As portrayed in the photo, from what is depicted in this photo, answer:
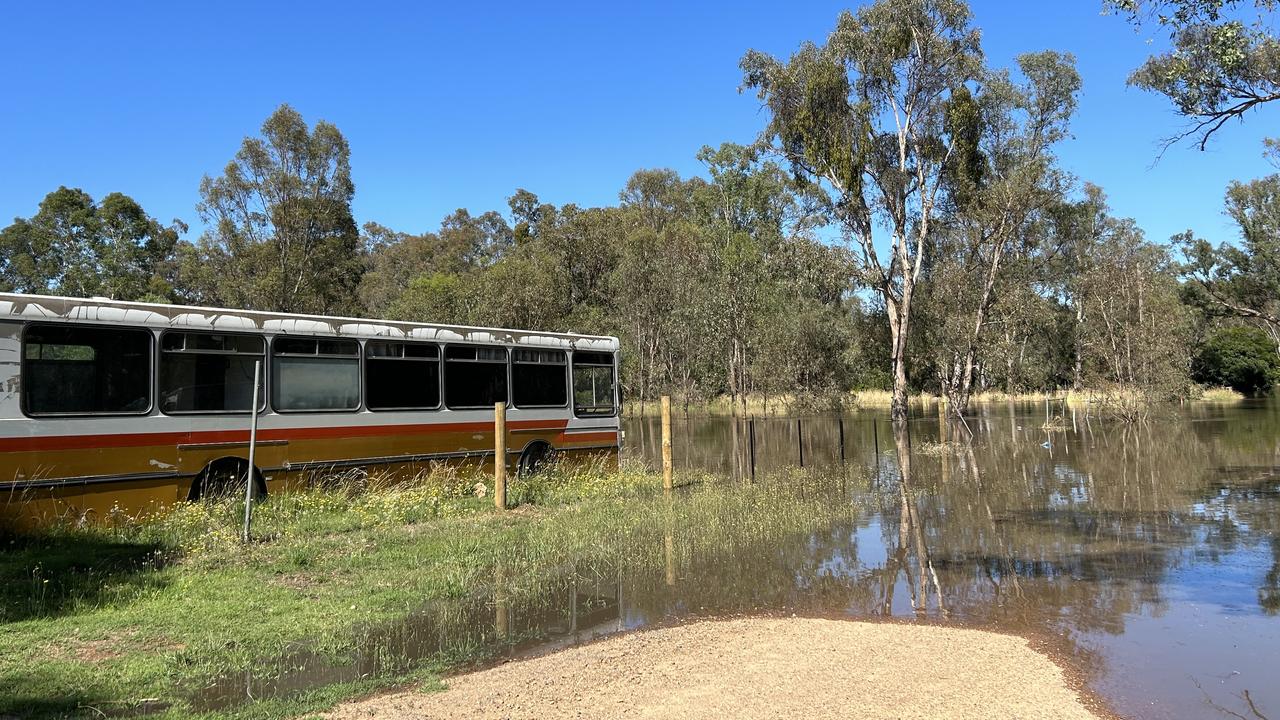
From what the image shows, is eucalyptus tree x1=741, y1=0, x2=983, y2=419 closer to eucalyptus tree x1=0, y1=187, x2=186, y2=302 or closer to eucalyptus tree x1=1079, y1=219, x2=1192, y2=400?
eucalyptus tree x1=1079, y1=219, x2=1192, y2=400

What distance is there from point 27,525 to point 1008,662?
9.98 metres

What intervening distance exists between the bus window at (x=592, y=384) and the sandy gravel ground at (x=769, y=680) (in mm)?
8997

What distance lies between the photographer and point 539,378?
48.6 ft

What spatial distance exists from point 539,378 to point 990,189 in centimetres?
2281

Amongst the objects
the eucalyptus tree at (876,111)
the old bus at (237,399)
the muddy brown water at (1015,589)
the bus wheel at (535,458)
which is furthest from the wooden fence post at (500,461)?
the eucalyptus tree at (876,111)

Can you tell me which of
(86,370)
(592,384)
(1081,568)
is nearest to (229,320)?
(86,370)

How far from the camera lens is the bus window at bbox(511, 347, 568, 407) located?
14.5 m

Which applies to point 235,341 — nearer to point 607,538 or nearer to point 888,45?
point 607,538

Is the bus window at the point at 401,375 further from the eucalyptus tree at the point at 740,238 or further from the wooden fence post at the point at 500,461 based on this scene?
the eucalyptus tree at the point at 740,238

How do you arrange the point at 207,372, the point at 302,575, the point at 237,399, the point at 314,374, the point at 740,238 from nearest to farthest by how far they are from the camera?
the point at 302,575 → the point at 207,372 → the point at 237,399 → the point at 314,374 → the point at 740,238

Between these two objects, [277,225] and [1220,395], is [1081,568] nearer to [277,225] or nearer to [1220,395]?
[277,225]

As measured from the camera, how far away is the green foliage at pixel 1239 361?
59.6 metres

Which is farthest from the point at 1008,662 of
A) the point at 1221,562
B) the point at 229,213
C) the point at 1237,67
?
the point at 229,213

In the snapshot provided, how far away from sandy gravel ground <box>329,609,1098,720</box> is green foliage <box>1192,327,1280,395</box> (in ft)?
215
